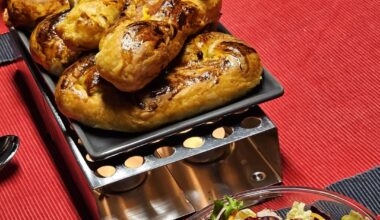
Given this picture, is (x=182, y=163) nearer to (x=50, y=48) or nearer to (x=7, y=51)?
(x=50, y=48)

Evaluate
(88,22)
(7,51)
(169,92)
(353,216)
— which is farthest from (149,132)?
(7,51)

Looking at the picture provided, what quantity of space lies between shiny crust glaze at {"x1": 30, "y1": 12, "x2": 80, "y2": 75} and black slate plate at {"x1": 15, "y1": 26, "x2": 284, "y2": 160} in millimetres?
113

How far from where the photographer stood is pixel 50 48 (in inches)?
37.8

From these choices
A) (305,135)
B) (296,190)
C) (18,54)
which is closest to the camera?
(296,190)

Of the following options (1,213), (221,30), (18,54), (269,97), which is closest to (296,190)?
(269,97)

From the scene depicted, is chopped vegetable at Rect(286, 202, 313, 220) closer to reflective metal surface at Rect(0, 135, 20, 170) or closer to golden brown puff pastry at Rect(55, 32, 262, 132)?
golden brown puff pastry at Rect(55, 32, 262, 132)

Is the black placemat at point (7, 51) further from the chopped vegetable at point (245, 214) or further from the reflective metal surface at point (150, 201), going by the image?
the chopped vegetable at point (245, 214)

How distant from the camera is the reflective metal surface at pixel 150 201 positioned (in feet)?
2.78

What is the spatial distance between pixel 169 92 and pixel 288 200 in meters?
0.19

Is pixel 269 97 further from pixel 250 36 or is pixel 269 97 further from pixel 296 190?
pixel 250 36

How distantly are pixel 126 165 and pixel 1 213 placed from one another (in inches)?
8.8

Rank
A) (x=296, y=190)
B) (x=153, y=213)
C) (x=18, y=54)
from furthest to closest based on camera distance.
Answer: (x=18, y=54) → (x=153, y=213) → (x=296, y=190)

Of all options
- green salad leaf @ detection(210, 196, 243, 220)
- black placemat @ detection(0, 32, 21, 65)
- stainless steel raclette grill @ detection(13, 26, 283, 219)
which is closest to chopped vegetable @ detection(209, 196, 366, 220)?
green salad leaf @ detection(210, 196, 243, 220)

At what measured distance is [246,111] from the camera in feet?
2.90
